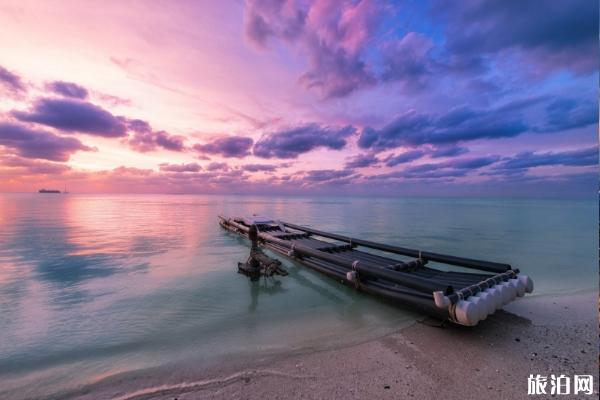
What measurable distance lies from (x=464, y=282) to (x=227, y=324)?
726cm

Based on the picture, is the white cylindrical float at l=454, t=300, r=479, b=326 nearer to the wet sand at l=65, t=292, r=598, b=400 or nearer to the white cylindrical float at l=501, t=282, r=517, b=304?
the wet sand at l=65, t=292, r=598, b=400

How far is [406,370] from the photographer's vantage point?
16.6ft

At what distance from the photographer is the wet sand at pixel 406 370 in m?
4.52

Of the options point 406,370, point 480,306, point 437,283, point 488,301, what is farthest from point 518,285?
point 406,370

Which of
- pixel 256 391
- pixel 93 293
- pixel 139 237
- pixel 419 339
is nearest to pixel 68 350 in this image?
pixel 93 293

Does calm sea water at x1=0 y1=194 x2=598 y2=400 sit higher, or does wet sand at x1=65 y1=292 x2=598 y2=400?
wet sand at x1=65 y1=292 x2=598 y2=400

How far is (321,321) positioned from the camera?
7.81 metres

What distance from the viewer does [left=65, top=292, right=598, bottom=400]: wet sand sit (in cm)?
452

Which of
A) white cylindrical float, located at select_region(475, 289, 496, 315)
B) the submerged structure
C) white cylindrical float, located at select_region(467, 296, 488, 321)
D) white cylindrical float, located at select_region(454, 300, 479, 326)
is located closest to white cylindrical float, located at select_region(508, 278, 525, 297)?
the submerged structure

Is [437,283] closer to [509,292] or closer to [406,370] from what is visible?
[509,292]

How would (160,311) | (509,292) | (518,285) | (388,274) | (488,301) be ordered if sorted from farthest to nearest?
(160,311), (388,274), (518,285), (509,292), (488,301)

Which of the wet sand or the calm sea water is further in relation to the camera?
the calm sea water

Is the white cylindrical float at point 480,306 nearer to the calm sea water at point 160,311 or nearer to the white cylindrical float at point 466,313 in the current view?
the white cylindrical float at point 466,313

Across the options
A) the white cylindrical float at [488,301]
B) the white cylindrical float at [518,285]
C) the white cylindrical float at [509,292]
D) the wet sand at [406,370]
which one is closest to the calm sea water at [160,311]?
the wet sand at [406,370]
